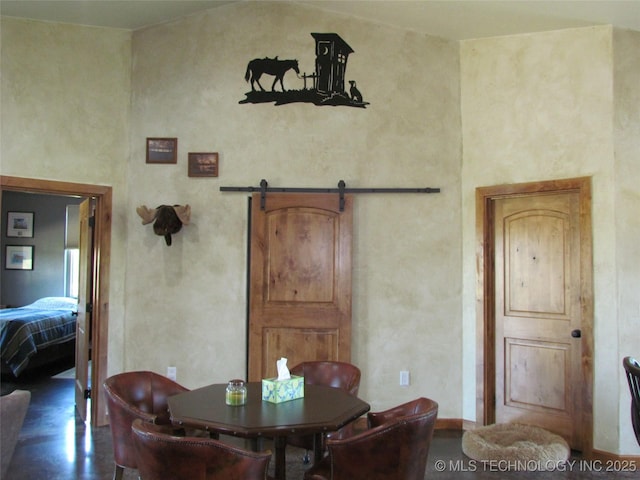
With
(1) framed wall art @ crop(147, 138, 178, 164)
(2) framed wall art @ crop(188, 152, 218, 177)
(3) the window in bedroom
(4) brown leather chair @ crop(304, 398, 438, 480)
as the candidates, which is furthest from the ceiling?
(3) the window in bedroom

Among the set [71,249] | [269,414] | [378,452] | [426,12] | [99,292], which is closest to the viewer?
[378,452]

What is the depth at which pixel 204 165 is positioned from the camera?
4254 millimetres

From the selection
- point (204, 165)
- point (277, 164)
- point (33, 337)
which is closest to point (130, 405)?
point (204, 165)

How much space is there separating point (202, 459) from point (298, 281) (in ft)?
7.66

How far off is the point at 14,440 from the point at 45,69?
306 cm

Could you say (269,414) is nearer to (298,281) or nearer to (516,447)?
(298,281)

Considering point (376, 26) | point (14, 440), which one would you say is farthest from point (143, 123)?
point (14, 440)

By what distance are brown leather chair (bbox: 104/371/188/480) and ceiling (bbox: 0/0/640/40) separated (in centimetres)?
292

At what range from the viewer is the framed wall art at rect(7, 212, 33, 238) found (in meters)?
8.10

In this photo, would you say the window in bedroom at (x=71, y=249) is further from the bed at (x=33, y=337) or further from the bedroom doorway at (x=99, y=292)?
the bedroom doorway at (x=99, y=292)

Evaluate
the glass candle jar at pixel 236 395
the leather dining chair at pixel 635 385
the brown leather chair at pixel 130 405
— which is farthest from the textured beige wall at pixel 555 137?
the brown leather chair at pixel 130 405

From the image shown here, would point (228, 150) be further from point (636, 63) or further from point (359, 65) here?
point (636, 63)

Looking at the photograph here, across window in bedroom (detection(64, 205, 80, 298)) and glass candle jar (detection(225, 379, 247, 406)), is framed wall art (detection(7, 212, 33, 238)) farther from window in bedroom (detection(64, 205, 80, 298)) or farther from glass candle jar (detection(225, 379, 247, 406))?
glass candle jar (detection(225, 379, 247, 406))

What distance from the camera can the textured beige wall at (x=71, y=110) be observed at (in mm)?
3883
